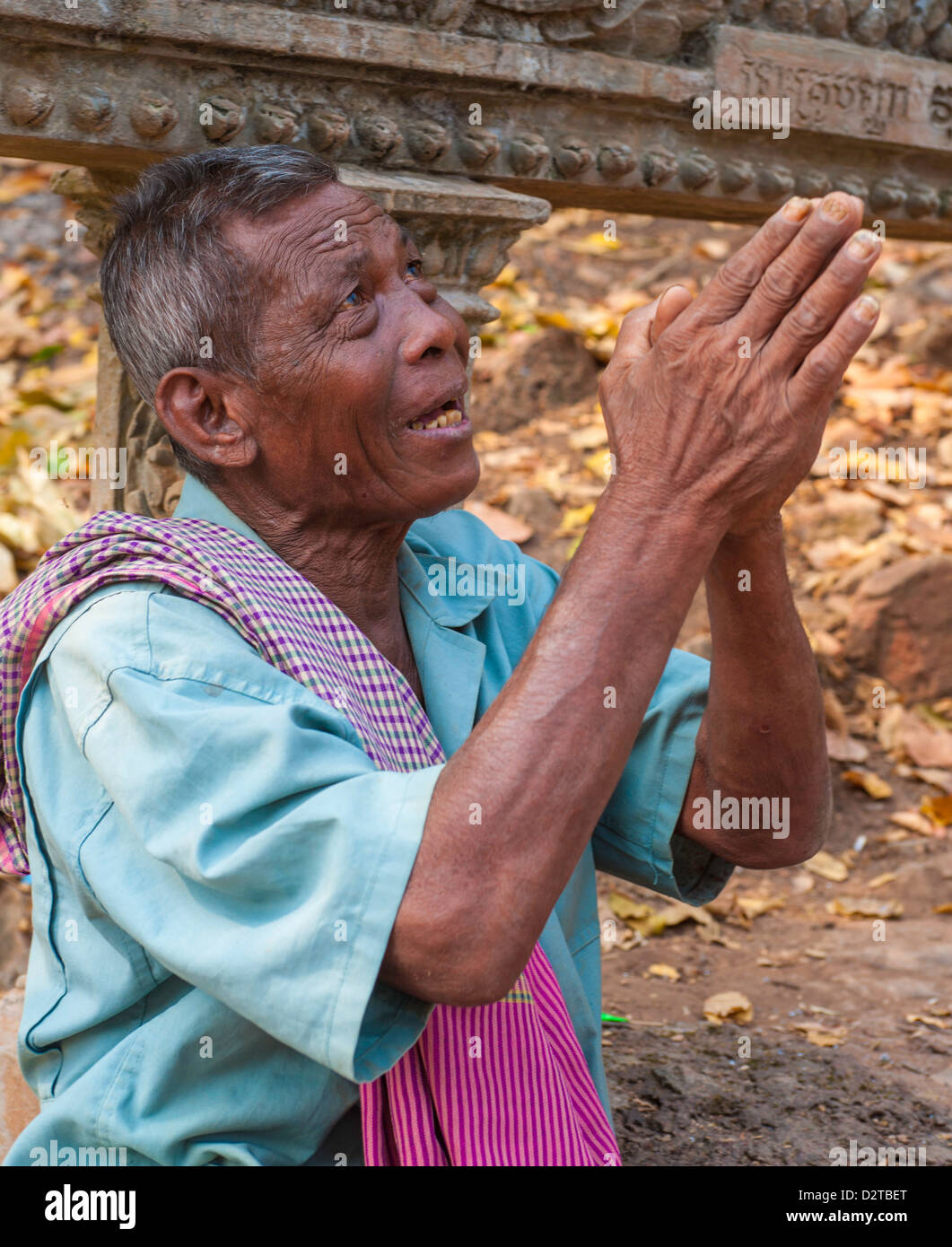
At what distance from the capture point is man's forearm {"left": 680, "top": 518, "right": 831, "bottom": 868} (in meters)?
1.76

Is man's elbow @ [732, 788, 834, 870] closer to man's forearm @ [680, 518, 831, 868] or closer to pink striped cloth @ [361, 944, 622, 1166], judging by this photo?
man's forearm @ [680, 518, 831, 868]

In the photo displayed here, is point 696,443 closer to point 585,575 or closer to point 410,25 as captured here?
point 585,575

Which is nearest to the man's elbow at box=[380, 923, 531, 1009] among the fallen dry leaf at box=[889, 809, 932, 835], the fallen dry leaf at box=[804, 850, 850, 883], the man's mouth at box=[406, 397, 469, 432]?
the man's mouth at box=[406, 397, 469, 432]

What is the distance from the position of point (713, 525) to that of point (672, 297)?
0.26 meters

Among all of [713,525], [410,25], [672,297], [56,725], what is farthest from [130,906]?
[410,25]

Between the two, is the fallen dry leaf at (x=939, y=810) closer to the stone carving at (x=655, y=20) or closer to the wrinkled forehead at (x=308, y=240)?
the stone carving at (x=655, y=20)

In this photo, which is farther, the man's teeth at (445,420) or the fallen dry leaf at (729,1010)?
the fallen dry leaf at (729,1010)

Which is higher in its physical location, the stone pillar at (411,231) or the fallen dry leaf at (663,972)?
the stone pillar at (411,231)

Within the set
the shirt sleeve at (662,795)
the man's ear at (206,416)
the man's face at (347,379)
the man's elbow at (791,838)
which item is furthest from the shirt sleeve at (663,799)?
the man's ear at (206,416)

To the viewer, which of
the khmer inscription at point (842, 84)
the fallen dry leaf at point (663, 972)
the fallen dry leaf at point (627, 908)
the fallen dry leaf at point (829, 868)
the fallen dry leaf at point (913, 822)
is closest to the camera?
the khmer inscription at point (842, 84)

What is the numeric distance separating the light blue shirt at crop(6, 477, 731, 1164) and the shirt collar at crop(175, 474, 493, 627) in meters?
0.01

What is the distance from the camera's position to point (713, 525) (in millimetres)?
1483

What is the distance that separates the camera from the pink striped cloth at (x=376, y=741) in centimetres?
158

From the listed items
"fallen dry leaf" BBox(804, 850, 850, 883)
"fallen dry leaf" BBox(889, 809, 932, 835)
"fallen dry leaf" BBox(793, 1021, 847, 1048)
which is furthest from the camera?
"fallen dry leaf" BBox(889, 809, 932, 835)
